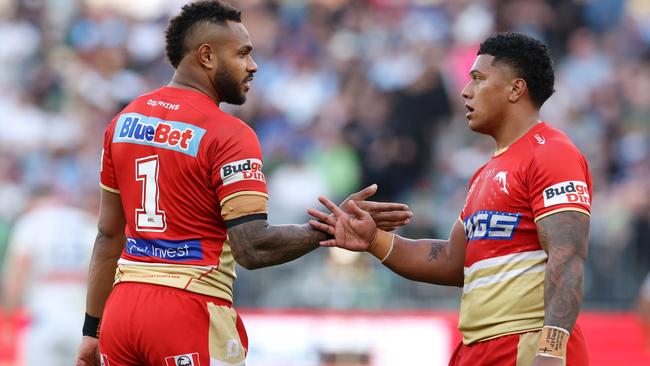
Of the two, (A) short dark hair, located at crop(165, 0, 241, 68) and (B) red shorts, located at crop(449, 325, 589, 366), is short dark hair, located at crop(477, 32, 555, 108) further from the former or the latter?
(A) short dark hair, located at crop(165, 0, 241, 68)

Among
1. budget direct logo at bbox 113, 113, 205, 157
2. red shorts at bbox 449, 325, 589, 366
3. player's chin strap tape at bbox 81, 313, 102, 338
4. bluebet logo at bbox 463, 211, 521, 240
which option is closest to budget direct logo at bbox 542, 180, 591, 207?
bluebet logo at bbox 463, 211, 521, 240

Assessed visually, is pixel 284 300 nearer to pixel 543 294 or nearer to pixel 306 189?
pixel 306 189

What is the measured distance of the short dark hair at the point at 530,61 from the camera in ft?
23.3

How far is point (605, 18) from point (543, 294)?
480 inches

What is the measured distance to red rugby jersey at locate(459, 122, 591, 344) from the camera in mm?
6570

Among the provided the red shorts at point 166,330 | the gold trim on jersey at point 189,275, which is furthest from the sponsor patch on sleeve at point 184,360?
the gold trim on jersey at point 189,275

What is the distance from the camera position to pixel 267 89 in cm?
1747

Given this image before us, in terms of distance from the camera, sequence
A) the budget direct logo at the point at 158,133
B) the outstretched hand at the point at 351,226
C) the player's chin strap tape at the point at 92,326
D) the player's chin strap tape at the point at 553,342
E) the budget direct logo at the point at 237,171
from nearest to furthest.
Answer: the player's chin strap tape at the point at 553,342 < the budget direct logo at the point at 237,171 < the budget direct logo at the point at 158,133 < the player's chin strap tape at the point at 92,326 < the outstretched hand at the point at 351,226

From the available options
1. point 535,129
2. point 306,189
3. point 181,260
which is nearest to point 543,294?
point 535,129

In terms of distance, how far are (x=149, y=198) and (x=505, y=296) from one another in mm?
2034

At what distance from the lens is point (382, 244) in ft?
25.4

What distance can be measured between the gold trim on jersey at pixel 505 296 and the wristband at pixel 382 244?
33.2 inches

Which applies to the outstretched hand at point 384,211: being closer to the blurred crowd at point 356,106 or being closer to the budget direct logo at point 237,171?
the budget direct logo at point 237,171

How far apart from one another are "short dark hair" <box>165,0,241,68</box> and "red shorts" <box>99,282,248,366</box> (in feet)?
4.59
